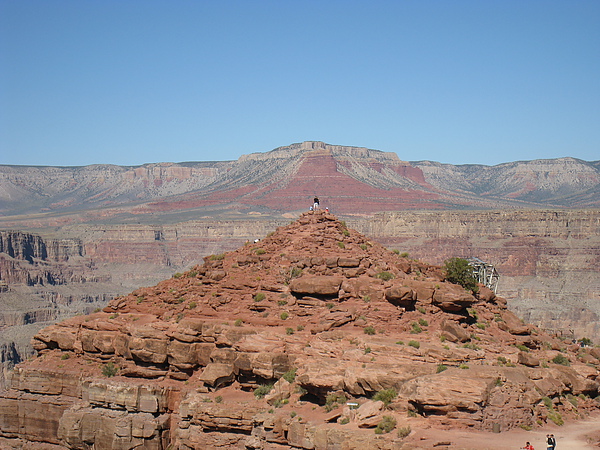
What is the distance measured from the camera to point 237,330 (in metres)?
37.3

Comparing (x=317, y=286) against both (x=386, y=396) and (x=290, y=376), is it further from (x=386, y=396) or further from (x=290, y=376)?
(x=386, y=396)

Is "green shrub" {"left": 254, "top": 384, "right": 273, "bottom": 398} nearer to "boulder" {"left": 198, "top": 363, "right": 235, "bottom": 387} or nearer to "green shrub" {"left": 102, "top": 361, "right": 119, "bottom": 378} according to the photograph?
"boulder" {"left": 198, "top": 363, "right": 235, "bottom": 387}

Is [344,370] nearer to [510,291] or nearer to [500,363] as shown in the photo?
[500,363]

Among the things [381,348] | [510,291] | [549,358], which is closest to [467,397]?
[381,348]

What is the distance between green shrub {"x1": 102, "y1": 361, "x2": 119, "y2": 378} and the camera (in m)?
40.1

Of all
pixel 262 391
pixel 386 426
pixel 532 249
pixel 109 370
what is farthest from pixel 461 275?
pixel 532 249

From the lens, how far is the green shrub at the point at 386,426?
29.7 m

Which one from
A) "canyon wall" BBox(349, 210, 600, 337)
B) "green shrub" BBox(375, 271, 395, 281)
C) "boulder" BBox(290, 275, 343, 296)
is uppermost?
"green shrub" BBox(375, 271, 395, 281)

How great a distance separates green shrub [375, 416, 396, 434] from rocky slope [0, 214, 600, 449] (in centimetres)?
7

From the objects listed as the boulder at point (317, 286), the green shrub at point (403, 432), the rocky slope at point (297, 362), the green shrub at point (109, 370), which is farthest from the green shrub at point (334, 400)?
the green shrub at point (109, 370)

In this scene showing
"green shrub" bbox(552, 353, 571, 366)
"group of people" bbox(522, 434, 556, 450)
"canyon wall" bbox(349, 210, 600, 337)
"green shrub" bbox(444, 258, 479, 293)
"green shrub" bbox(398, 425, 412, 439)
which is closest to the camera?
"group of people" bbox(522, 434, 556, 450)

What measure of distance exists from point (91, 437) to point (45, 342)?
297 inches

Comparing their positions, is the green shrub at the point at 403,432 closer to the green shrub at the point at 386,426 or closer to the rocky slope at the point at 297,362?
the rocky slope at the point at 297,362

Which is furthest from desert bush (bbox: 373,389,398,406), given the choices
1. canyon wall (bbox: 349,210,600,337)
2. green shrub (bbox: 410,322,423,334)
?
canyon wall (bbox: 349,210,600,337)
